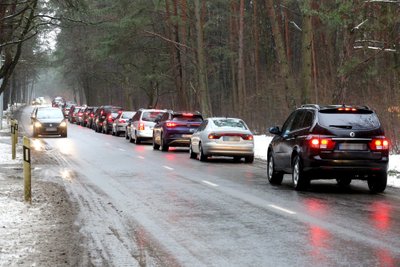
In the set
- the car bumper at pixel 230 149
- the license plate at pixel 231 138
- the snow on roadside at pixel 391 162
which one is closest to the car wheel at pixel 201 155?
the car bumper at pixel 230 149

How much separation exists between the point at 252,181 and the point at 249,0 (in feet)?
150

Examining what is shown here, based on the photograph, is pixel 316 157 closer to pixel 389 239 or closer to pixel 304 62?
pixel 389 239

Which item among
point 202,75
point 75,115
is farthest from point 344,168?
point 75,115

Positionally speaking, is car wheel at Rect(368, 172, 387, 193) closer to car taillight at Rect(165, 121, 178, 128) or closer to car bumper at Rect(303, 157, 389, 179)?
car bumper at Rect(303, 157, 389, 179)

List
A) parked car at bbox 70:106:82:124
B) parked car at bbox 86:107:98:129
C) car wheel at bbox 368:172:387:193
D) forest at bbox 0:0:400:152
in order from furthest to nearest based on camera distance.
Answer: parked car at bbox 70:106:82:124 < parked car at bbox 86:107:98:129 < forest at bbox 0:0:400:152 < car wheel at bbox 368:172:387:193

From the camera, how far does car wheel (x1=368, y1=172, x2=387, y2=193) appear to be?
47.8ft

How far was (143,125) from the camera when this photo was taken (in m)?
34.3

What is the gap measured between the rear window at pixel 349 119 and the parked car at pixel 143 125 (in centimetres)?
2052

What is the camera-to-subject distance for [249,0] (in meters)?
61.0

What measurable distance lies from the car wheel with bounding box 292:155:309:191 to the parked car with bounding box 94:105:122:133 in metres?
32.1

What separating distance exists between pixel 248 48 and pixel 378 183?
4537cm

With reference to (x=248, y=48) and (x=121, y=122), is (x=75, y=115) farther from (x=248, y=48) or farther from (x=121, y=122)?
(x=121, y=122)

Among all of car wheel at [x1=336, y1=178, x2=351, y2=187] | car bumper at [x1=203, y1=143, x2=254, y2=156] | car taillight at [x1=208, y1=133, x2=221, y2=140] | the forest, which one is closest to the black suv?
car wheel at [x1=336, y1=178, x2=351, y2=187]

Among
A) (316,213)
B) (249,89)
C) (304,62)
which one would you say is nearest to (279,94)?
(304,62)
